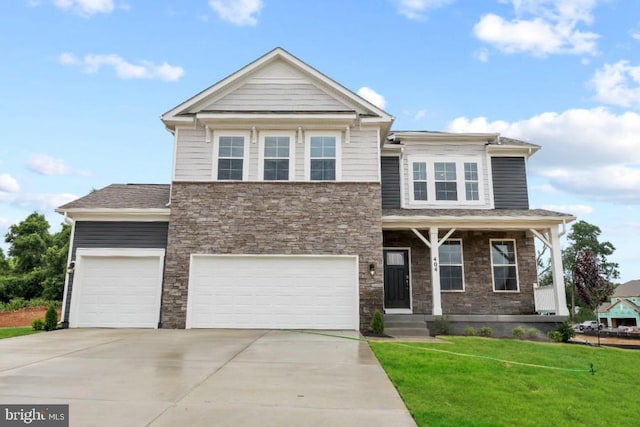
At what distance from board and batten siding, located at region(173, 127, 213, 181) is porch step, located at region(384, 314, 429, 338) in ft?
21.7

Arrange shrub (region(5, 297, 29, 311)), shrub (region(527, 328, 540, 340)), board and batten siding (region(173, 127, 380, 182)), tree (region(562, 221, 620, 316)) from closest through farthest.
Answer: shrub (region(527, 328, 540, 340)), board and batten siding (region(173, 127, 380, 182)), shrub (region(5, 297, 29, 311)), tree (region(562, 221, 620, 316))

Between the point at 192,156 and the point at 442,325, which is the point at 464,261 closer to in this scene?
the point at 442,325

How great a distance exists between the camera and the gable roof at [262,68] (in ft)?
39.5

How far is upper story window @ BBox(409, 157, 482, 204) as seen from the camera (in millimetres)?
13594

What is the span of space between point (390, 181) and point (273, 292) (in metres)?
5.64

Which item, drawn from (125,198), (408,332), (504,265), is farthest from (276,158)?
(504,265)

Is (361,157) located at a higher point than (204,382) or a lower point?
higher

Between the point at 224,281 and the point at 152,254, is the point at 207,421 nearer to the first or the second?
the point at 224,281

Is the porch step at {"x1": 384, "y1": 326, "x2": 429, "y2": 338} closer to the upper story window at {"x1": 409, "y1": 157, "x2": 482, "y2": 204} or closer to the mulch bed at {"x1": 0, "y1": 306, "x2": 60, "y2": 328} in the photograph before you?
the upper story window at {"x1": 409, "y1": 157, "x2": 482, "y2": 204}

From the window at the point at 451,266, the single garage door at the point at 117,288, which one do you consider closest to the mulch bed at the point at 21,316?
the single garage door at the point at 117,288

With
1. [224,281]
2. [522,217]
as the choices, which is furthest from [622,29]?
[224,281]

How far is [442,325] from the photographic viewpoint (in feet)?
36.2

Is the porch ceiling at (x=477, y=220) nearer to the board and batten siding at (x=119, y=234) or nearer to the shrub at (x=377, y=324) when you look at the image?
the shrub at (x=377, y=324)

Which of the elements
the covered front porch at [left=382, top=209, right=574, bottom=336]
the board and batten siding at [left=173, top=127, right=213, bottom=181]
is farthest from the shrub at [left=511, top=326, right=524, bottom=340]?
the board and batten siding at [left=173, top=127, right=213, bottom=181]
